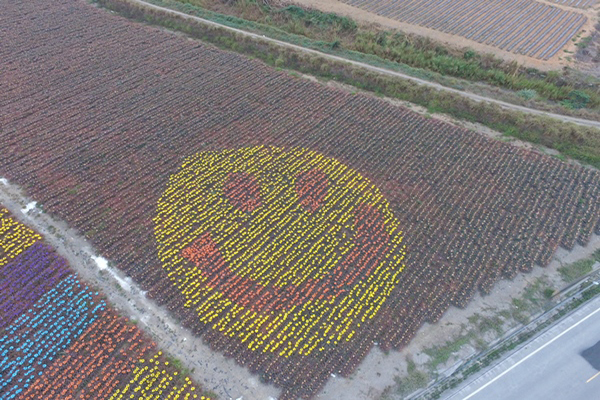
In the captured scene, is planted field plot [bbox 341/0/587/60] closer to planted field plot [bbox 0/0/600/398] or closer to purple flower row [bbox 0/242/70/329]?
planted field plot [bbox 0/0/600/398]

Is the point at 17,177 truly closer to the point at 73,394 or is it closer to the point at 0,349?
the point at 0,349

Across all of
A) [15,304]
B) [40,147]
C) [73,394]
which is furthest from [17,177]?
[73,394]

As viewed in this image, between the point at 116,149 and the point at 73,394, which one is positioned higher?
the point at 116,149

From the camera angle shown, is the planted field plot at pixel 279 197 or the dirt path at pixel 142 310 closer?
the dirt path at pixel 142 310

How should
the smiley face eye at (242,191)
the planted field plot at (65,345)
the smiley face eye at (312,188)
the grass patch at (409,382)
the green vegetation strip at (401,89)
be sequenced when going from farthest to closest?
the green vegetation strip at (401,89) → the smiley face eye at (312,188) → the smiley face eye at (242,191) → the grass patch at (409,382) → the planted field plot at (65,345)

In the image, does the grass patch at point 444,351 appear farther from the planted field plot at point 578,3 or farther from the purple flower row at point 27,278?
the planted field plot at point 578,3

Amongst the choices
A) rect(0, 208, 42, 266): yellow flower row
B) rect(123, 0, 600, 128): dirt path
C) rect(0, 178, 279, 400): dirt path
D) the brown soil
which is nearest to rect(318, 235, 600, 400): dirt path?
rect(0, 178, 279, 400): dirt path

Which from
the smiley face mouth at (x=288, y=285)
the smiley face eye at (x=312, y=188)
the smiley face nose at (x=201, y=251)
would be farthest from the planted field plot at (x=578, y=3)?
the smiley face nose at (x=201, y=251)
